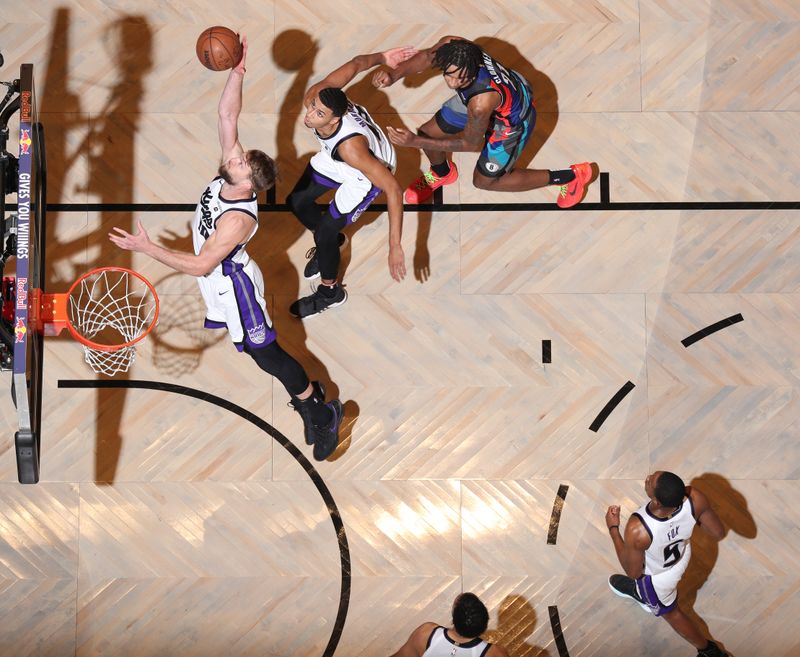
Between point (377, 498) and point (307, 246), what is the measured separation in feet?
6.22

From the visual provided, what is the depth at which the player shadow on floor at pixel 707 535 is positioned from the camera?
6430mm

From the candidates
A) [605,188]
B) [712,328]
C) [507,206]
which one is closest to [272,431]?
[507,206]

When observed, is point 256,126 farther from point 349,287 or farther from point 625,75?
point 625,75

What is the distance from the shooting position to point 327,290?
646cm

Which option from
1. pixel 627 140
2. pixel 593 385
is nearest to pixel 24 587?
pixel 593 385

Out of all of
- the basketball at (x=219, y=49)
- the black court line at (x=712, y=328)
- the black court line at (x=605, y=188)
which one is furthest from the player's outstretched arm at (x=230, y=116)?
the black court line at (x=712, y=328)

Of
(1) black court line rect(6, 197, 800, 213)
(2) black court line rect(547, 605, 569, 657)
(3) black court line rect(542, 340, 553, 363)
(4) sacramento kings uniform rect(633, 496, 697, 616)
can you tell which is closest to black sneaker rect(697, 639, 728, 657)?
(4) sacramento kings uniform rect(633, 496, 697, 616)

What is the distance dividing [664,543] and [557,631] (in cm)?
109

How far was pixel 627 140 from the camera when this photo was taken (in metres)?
6.90

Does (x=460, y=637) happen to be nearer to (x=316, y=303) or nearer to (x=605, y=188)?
(x=316, y=303)

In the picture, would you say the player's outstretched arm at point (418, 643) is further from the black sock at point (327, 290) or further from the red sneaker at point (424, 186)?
the red sneaker at point (424, 186)

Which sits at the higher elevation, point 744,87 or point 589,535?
point 744,87

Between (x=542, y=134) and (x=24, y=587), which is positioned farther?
(x=542, y=134)

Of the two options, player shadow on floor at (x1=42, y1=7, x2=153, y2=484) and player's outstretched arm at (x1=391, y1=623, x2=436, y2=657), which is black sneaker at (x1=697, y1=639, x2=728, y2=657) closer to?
player's outstretched arm at (x1=391, y1=623, x2=436, y2=657)
